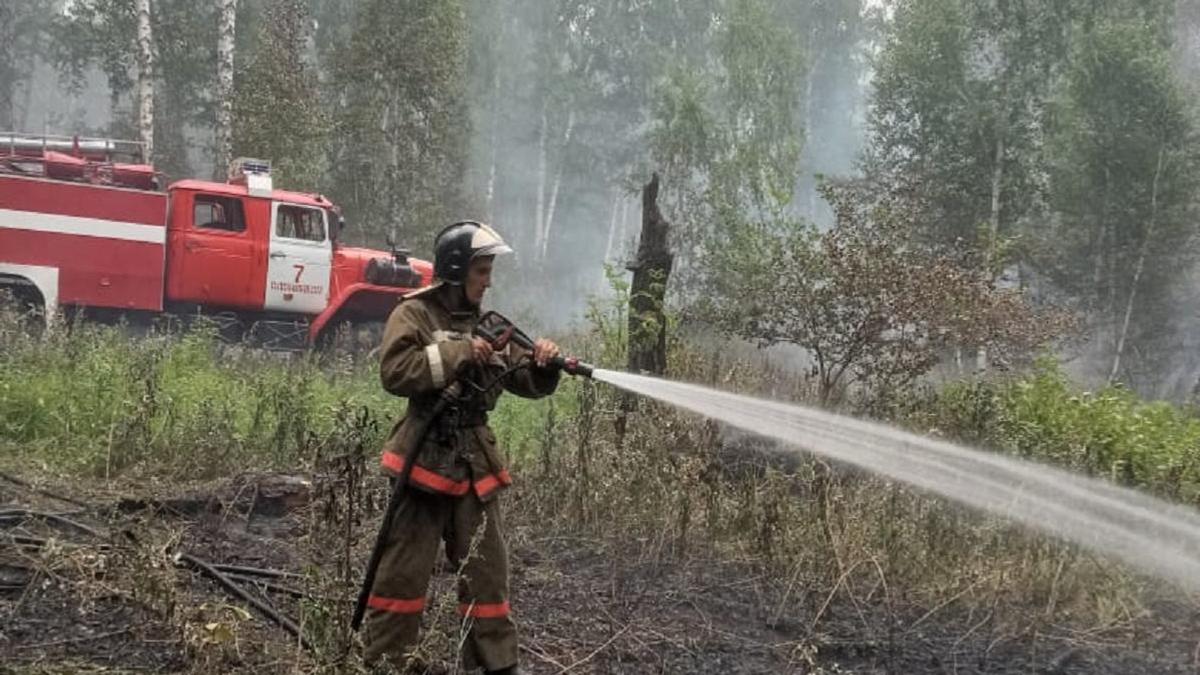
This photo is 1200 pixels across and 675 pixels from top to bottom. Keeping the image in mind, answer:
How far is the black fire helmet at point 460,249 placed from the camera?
12.4 feet

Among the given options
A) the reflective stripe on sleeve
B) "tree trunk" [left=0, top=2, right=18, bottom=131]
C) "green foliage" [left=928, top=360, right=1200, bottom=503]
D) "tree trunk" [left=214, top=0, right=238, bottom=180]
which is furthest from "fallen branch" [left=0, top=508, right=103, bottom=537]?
Result: "tree trunk" [left=0, top=2, right=18, bottom=131]

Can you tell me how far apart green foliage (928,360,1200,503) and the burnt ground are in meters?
0.94

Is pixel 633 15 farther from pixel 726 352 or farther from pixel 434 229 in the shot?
pixel 726 352

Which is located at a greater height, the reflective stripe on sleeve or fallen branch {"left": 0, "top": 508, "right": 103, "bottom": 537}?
the reflective stripe on sleeve

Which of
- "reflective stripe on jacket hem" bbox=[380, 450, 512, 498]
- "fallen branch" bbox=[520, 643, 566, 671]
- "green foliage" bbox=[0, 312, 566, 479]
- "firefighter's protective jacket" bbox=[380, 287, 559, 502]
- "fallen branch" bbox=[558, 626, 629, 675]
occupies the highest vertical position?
"firefighter's protective jacket" bbox=[380, 287, 559, 502]

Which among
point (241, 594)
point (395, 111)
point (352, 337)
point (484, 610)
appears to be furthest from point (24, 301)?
point (484, 610)

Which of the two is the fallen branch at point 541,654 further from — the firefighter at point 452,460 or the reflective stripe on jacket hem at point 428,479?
the reflective stripe on jacket hem at point 428,479

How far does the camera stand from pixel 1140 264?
18.7 meters

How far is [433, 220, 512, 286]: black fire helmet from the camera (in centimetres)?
378

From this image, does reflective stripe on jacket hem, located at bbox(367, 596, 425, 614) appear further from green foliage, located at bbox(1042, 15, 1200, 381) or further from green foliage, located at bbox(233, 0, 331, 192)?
green foliage, located at bbox(1042, 15, 1200, 381)

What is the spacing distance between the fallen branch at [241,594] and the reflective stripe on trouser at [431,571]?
321mm

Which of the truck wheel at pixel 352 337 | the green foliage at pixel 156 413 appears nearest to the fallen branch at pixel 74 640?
the green foliage at pixel 156 413

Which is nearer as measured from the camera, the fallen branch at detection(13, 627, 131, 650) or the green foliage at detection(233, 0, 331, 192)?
the fallen branch at detection(13, 627, 131, 650)

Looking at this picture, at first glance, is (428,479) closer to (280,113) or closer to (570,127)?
(280,113)
